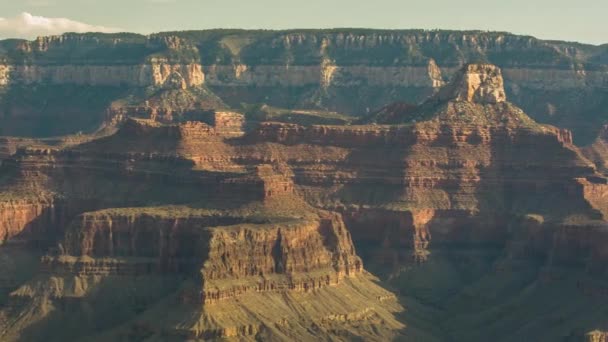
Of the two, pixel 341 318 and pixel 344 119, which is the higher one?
pixel 344 119

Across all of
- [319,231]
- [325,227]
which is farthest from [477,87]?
[319,231]

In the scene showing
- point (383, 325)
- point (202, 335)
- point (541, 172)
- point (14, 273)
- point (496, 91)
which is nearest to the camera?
point (202, 335)

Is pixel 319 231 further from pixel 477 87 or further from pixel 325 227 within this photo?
pixel 477 87

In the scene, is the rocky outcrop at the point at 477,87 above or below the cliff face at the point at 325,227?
above

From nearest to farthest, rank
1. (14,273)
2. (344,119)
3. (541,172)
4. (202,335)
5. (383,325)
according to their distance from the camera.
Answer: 1. (202,335)
2. (383,325)
3. (14,273)
4. (541,172)
5. (344,119)

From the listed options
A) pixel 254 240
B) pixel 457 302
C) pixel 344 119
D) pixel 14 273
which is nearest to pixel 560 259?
pixel 457 302

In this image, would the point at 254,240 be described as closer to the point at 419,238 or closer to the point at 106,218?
the point at 106,218
